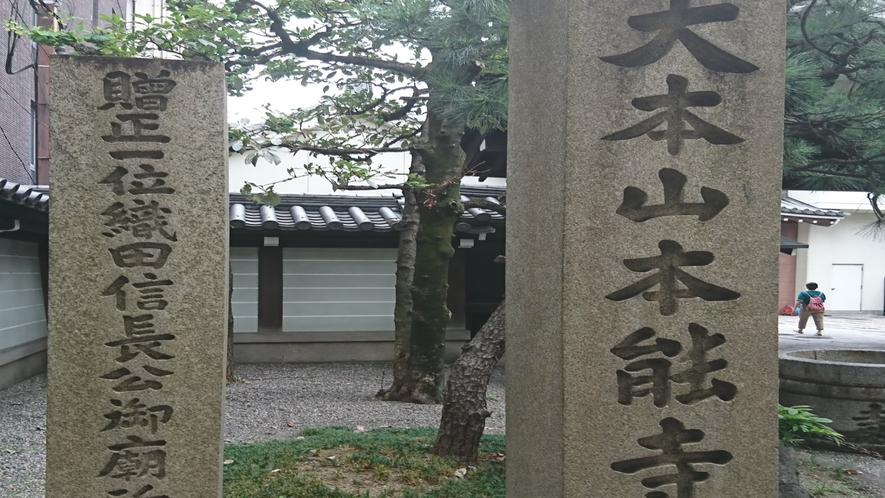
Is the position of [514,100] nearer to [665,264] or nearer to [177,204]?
[665,264]

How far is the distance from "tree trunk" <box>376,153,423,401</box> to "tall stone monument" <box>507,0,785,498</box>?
22.1 ft

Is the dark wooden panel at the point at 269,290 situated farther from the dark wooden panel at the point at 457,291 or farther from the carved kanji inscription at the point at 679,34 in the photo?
the carved kanji inscription at the point at 679,34

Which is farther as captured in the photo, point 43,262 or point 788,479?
point 43,262

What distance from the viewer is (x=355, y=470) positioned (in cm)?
570

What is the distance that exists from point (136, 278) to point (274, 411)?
551 cm

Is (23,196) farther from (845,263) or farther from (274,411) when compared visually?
(845,263)

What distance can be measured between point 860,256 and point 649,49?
28737 mm

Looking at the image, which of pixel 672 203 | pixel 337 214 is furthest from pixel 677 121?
pixel 337 214

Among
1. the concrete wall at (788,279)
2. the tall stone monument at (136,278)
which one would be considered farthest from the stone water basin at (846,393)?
the concrete wall at (788,279)

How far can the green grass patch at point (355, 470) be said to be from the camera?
16.8ft

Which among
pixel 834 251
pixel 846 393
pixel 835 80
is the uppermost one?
pixel 835 80

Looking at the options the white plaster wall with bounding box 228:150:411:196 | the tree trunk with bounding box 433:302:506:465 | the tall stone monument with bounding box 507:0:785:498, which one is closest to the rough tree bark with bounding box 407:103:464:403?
the tree trunk with bounding box 433:302:506:465

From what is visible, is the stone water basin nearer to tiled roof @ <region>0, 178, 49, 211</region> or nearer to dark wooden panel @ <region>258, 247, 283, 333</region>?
dark wooden panel @ <region>258, 247, 283, 333</region>

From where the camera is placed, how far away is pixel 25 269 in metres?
11.5
